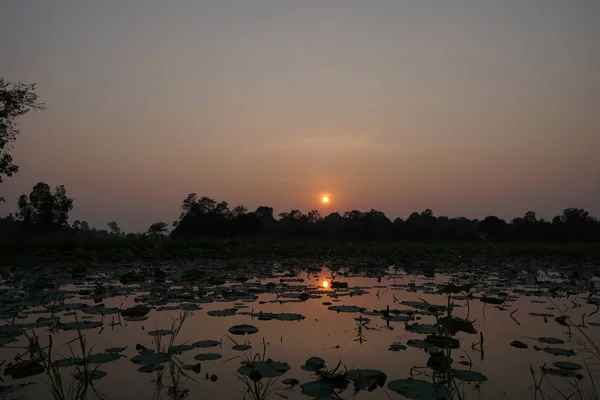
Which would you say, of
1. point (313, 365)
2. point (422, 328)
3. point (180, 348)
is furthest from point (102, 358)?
point (422, 328)

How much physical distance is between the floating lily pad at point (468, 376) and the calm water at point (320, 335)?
5cm

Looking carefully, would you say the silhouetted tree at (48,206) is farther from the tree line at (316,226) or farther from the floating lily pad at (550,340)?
the floating lily pad at (550,340)

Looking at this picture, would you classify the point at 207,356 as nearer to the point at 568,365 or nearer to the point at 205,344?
the point at 205,344

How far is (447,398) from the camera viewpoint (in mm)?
2689

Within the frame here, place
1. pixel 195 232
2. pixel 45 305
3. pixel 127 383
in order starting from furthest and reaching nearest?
pixel 195 232 → pixel 45 305 → pixel 127 383

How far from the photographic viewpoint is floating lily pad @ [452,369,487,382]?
10.1ft

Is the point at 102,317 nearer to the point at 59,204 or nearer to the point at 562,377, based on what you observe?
the point at 562,377

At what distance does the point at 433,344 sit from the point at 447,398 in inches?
55.0

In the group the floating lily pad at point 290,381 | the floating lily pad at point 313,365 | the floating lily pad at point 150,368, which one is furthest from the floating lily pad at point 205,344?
the floating lily pad at point 290,381

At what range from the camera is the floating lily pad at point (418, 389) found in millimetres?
2693

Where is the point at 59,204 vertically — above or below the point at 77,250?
above

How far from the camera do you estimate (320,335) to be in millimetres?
4551

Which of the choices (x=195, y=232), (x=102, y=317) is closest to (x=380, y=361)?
(x=102, y=317)

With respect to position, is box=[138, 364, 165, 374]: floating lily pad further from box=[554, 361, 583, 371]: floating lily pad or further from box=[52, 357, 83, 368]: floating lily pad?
box=[554, 361, 583, 371]: floating lily pad
